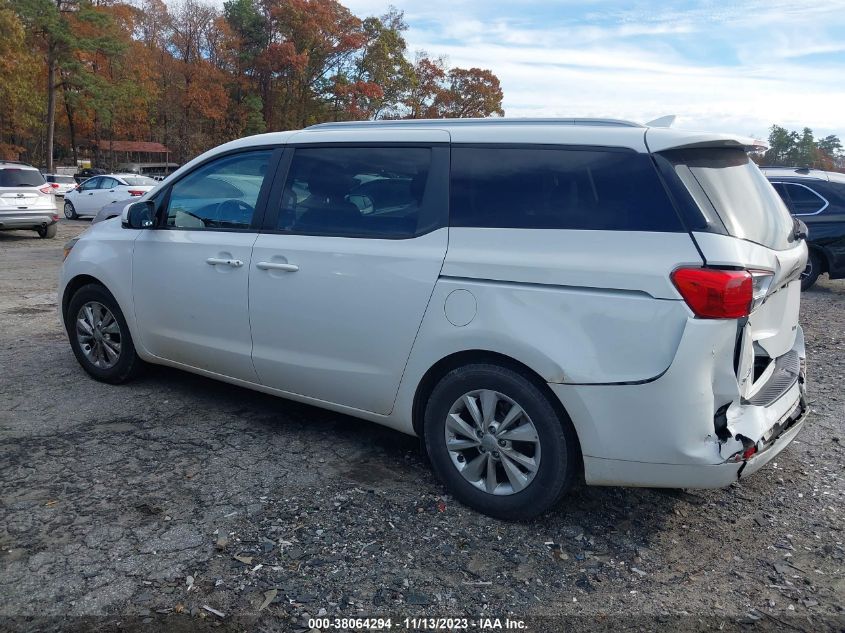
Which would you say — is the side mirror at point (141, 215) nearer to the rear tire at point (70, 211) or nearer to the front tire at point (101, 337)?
the front tire at point (101, 337)

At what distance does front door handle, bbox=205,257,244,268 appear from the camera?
14.2 ft

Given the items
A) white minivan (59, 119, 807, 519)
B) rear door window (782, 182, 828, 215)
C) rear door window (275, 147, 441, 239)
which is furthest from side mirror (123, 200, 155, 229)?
rear door window (782, 182, 828, 215)

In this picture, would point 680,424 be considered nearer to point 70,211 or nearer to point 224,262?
point 224,262

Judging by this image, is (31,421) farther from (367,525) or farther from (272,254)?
(367,525)

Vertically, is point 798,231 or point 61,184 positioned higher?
point 61,184

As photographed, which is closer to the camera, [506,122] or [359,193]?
[506,122]

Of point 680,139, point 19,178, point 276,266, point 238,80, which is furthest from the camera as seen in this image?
point 238,80

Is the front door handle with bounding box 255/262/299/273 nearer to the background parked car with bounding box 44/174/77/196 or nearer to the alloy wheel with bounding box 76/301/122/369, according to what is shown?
the alloy wheel with bounding box 76/301/122/369

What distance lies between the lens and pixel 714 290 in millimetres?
2900

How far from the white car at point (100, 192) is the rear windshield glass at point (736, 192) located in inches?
785

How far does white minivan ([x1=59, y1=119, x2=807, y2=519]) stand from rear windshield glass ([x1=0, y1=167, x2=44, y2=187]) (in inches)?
510

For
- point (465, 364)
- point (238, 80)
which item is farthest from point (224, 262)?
point (238, 80)

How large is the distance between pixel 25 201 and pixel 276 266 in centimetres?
1357

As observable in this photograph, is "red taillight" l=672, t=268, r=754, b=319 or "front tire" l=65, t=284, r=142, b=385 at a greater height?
"red taillight" l=672, t=268, r=754, b=319
